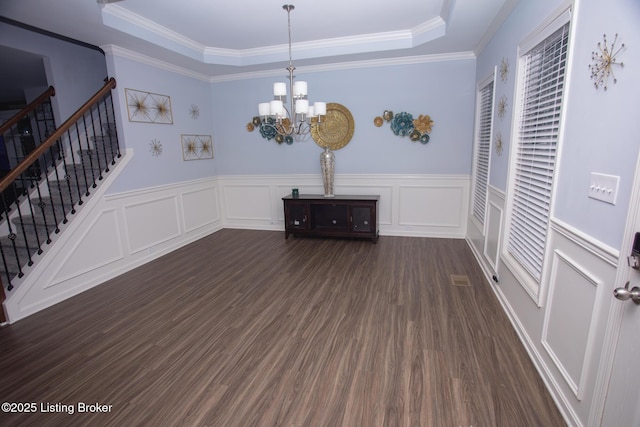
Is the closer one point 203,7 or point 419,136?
point 203,7

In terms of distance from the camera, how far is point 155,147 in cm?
438

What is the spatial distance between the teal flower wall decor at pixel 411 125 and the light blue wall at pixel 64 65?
4482mm

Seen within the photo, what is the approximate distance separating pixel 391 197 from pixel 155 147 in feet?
11.8

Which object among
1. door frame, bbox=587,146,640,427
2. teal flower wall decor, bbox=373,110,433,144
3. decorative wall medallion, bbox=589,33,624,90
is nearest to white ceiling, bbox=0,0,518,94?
teal flower wall decor, bbox=373,110,433,144

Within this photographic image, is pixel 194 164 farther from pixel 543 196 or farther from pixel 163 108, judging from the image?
pixel 543 196

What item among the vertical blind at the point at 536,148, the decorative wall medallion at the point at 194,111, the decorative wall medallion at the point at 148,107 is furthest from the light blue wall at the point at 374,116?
the vertical blind at the point at 536,148

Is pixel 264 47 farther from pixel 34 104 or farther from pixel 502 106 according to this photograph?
pixel 502 106

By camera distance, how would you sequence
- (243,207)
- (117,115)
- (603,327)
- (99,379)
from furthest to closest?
(243,207) → (117,115) → (99,379) → (603,327)

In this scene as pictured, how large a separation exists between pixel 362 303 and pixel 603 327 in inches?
72.2

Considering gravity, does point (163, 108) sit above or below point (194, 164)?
above

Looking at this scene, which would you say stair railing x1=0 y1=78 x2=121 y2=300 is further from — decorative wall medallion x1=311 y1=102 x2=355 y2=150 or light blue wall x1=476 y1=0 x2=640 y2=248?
light blue wall x1=476 y1=0 x2=640 y2=248

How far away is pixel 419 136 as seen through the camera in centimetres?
473

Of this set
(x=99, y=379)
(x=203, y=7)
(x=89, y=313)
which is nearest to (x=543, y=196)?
(x=99, y=379)

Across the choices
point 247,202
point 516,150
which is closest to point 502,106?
point 516,150
